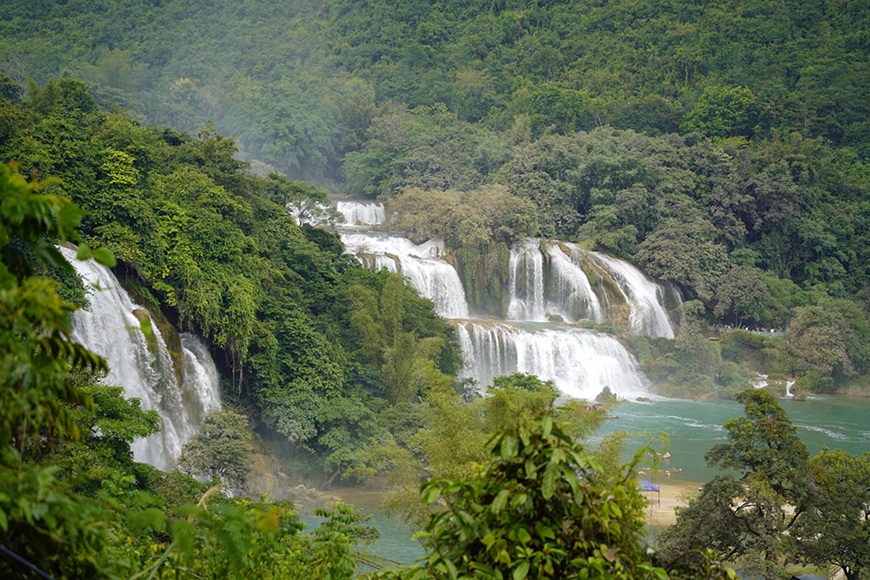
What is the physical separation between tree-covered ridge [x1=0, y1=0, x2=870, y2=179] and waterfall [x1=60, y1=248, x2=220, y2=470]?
2564 cm

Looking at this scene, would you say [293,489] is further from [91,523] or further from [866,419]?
[866,419]

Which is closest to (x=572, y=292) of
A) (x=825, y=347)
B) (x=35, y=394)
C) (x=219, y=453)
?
(x=825, y=347)

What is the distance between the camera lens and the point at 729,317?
→ 28.1m

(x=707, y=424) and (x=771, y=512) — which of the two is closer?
(x=771, y=512)

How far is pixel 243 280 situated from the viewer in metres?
15.0

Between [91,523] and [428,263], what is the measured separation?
A: 23007 millimetres

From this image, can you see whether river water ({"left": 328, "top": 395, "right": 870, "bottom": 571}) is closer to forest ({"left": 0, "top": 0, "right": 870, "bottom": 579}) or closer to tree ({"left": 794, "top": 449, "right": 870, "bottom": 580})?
forest ({"left": 0, "top": 0, "right": 870, "bottom": 579})

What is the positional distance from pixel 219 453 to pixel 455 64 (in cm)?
3628

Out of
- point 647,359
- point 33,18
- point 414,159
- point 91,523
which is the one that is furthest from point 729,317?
point 33,18

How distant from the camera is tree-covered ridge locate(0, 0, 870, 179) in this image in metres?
38.4

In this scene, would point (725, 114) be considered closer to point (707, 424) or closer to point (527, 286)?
point (527, 286)

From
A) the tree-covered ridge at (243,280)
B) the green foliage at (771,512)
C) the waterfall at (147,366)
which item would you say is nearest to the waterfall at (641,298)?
the tree-covered ridge at (243,280)

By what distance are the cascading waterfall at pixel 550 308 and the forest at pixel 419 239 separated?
0.74 m

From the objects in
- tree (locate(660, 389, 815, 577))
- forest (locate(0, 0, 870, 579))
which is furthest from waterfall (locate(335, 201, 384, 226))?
tree (locate(660, 389, 815, 577))
